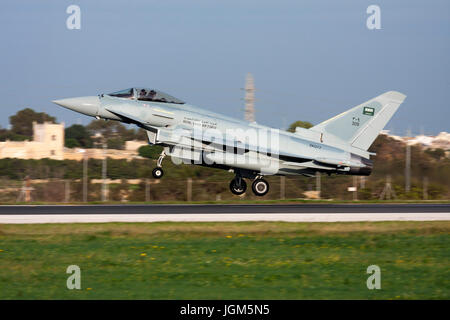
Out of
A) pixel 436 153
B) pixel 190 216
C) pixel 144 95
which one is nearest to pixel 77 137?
pixel 436 153

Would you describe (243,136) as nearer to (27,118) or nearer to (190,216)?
(190,216)

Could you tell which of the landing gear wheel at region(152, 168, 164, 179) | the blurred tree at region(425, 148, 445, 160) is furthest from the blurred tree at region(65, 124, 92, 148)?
the landing gear wheel at region(152, 168, 164, 179)

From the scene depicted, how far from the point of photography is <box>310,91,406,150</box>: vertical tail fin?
89.5 ft

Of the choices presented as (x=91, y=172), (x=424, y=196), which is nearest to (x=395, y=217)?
(x=424, y=196)

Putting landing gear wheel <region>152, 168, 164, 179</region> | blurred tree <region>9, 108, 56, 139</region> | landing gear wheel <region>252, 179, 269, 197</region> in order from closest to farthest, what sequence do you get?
1. landing gear wheel <region>152, 168, 164, 179</region>
2. landing gear wheel <region>252, 179, 269, 197</region>
3. blurred tree <region>9, 108, 56, 139</region>

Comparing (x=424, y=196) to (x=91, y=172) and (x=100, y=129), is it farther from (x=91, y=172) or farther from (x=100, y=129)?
(x=100, y=129)

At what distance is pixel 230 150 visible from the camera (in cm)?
2527

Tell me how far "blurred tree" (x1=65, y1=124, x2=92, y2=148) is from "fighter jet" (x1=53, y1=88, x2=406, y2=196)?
5319cm

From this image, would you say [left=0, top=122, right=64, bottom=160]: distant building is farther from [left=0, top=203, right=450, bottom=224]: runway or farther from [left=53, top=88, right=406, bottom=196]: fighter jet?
[left=0, top=203, right=450, bottom=224]: runway

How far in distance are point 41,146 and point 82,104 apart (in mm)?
44764

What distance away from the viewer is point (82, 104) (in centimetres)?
2445

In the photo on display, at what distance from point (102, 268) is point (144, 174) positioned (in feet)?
120

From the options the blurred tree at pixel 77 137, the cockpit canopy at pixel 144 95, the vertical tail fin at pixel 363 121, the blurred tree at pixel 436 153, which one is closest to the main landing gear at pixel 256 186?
the vertical tail fin at pixel 363 121

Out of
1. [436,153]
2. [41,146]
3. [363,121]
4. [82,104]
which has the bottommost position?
[436,153]
